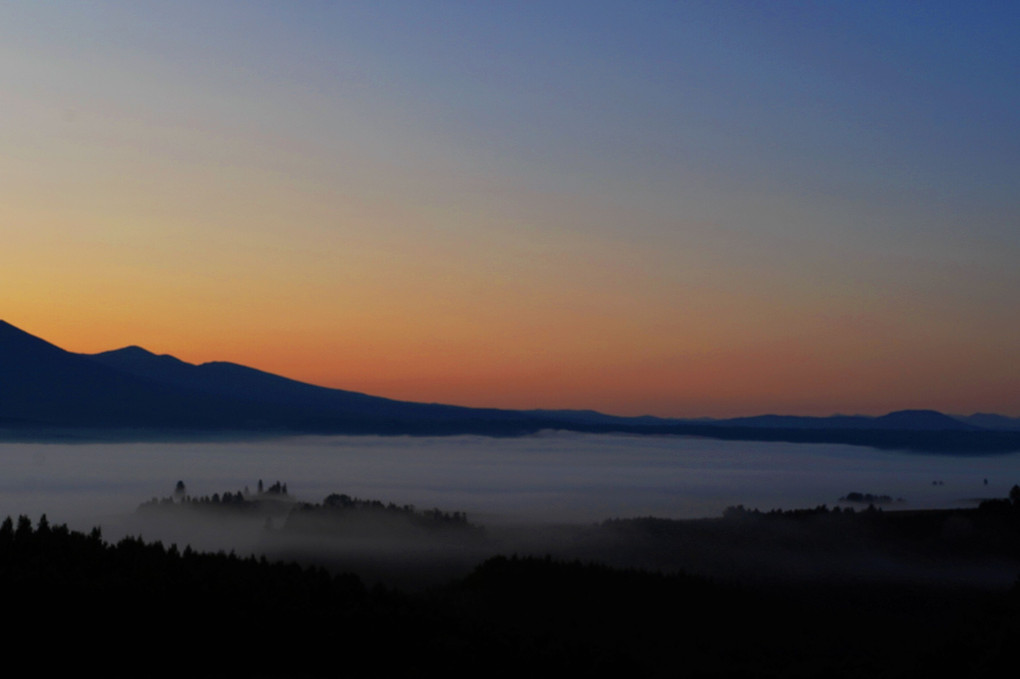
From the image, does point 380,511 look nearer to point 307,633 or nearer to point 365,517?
point 365,517

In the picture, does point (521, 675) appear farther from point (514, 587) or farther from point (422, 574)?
point (422, 574)

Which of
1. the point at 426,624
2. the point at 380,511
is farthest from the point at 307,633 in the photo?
the point at 380,511

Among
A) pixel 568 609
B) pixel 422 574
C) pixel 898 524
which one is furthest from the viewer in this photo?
pixel 898 524

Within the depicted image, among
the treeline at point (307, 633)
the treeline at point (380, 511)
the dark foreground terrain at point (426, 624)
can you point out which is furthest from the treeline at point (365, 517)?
the treeline at point (307, 633)

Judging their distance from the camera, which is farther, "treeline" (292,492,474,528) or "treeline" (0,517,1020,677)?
"treeline" (292,492,474,528)

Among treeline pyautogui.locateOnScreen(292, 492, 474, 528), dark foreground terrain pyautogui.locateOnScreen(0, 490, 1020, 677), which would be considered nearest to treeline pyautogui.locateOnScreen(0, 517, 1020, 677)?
dark foreground terrain pyautogui.locateOnScreen(0, 490, 1020, 677)

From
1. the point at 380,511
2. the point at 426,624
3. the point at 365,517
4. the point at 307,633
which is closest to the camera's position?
the point at 307,633

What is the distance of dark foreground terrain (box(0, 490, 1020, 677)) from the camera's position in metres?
29.8

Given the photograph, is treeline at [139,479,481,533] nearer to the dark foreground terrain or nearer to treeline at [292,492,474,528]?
treeline at [292,492,474,528]

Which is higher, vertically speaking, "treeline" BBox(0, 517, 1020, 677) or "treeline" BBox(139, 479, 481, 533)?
"treeline" BBox(0, 517, 1020, 677)

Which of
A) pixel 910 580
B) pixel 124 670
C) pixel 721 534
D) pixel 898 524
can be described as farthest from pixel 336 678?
pixel 898 524

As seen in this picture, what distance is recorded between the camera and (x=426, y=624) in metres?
35.2

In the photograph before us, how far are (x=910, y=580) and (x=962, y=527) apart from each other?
24679mm

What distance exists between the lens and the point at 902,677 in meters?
34.1
